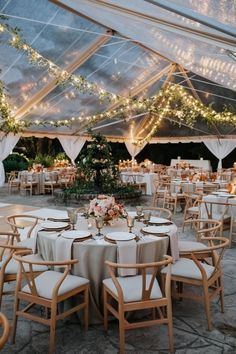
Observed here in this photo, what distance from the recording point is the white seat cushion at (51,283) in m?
2.84

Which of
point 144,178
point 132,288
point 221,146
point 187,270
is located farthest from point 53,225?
point 221,146

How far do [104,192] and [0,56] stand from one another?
4.48 m

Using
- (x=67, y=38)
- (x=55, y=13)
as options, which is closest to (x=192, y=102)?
(x=67, y=38)

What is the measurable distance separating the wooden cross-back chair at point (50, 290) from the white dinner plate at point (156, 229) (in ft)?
2.59

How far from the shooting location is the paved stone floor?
276 cm

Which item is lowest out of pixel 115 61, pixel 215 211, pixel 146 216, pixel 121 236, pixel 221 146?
pixel 215 211

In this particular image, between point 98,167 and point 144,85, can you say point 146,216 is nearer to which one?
point 98,167

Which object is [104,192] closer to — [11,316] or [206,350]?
[11,316]

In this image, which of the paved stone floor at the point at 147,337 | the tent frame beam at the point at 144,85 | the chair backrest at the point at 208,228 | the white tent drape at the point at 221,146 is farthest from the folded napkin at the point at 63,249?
the white tent drape at the point at 221,146

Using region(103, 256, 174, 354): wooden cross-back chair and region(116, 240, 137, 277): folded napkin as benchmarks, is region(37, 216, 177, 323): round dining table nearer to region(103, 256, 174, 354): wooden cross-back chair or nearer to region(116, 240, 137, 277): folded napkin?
region(116, 240, 137, 277): folded napkin

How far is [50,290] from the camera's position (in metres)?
2.86

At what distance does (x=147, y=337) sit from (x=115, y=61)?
926cm

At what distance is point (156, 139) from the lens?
57.2 ft

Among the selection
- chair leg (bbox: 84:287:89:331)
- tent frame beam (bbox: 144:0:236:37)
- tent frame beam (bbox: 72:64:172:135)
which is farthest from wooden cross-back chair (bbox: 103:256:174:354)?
tent frame beam (bbox: 72:64:172:135)
